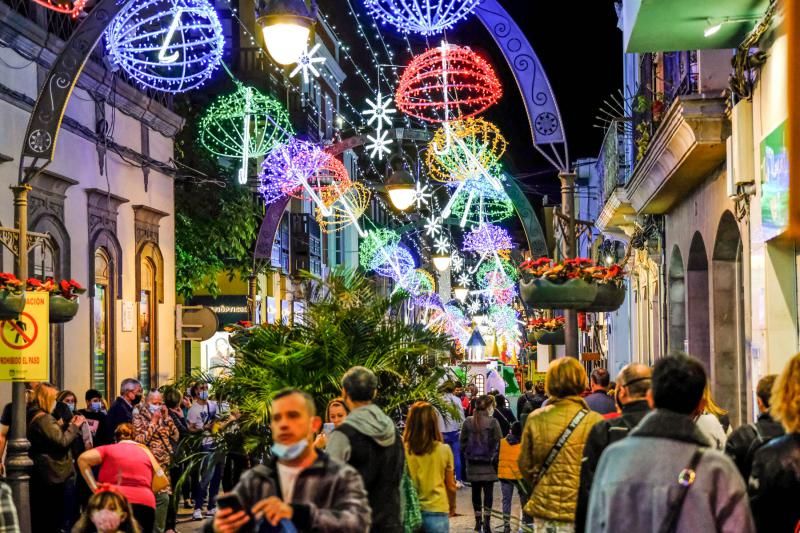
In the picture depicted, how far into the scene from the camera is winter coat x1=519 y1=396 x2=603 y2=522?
8305mm

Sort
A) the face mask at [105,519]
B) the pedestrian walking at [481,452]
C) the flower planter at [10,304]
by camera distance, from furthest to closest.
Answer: the pedestrian walking at [481,452] → the flower planter at [10,304] → the face mask at [105,519]

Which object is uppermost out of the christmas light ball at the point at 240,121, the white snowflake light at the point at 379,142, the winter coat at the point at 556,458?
the christmas light ball at the point at 240,121

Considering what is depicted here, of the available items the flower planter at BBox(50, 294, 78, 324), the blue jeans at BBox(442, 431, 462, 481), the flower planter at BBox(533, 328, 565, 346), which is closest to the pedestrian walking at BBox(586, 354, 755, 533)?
the flower planter at BBox(50, 294, 78, 324)

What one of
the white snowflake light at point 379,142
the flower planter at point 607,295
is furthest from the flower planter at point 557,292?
the white snowflake light at point 379,142

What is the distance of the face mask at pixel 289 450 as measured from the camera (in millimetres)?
5402

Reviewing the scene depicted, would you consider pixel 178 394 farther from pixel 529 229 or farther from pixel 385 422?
pixel 385 422

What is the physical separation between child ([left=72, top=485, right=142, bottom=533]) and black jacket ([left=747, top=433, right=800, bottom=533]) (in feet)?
13.6

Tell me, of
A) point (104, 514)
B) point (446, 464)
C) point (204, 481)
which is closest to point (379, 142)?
point (204, 481)

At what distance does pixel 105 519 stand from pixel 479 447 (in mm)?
8957

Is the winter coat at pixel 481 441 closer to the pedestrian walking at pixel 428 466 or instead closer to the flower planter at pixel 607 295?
the flower planter at pixel 607 295

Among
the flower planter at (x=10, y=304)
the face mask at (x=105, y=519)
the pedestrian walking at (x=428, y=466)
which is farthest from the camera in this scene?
the flower planter at (x=10, y=304)

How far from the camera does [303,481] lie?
5.46 m

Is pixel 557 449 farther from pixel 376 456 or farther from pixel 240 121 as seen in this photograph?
pixel 240 121

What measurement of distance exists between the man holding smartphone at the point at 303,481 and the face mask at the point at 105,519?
3.07 metres
